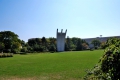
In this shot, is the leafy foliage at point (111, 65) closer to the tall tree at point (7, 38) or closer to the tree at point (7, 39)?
the tree at point (7, 39)

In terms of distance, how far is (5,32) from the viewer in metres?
57.7

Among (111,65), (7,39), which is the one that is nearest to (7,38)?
(7,39)

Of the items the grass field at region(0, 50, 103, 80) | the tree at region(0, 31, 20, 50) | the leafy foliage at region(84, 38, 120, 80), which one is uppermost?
the tree at region(0, 31, 20, 50)

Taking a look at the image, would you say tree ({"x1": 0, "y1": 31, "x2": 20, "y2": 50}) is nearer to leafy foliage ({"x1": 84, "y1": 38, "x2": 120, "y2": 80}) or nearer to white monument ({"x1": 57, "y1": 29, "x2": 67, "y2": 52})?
white monument ({"x1": 57, "y1": 29, "x2": 67, "y2": 52})

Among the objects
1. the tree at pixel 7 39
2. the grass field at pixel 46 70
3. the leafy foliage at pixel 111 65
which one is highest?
the tree at pixel 7 39

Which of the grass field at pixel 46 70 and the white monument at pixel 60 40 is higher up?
the white monument at pixel 60 40

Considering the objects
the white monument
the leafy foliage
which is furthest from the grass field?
the white monument

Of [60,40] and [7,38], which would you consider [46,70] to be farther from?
[60,40]

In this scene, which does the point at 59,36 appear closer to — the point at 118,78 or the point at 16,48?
the point at 16,48

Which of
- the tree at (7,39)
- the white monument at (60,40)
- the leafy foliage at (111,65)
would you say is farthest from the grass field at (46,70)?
the white monument at (60,40)

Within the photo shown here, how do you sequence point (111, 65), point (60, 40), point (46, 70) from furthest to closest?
point (60, 40) < point (46, 70) < point (111, 65)

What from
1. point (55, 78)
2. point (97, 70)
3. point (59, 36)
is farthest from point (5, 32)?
point (97, 70)

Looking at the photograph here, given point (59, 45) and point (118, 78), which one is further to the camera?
point (59, 45)

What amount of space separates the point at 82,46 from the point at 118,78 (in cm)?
7977
